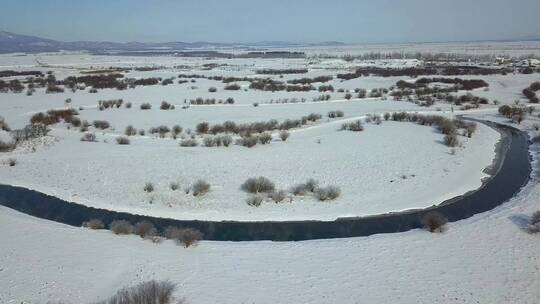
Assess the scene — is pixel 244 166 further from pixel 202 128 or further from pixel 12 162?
pixel 12 162

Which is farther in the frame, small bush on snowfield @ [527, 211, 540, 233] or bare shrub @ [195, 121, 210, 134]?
bare shrub @ [195, 121, 210, 134]

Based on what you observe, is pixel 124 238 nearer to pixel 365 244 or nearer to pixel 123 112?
pixel 365 244

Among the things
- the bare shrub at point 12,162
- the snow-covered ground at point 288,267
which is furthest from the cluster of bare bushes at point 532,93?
the bare shrub at point 12,162

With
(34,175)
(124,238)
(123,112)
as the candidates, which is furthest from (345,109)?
(124,238)

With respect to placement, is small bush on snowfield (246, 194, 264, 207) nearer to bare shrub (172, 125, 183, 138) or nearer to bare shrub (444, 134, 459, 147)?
bare shrub (172, 125, 183, 138)

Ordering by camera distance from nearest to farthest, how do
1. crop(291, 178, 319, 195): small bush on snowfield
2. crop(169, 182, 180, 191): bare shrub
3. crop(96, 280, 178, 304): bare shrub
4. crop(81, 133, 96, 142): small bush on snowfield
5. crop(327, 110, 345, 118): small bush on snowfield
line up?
1. crop(96, 280, 178, 304): bare shrub
2. crop(291, 178, 319, 195): small bush on snowfield
3. crop(169, 182, 180, 191): bare shrub
4. crop(81, 133, 96, 142): small bush on snowfield
5. crop(327, 110, 345, 118): small bush on snowfield

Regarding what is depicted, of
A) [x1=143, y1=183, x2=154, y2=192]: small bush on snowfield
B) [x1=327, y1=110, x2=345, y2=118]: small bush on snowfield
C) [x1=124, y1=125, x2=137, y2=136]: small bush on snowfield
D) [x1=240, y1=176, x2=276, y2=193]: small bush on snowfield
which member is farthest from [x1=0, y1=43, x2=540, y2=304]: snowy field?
[x1=327, y1=110, x2=345, y2=118]: small bush on snowfield

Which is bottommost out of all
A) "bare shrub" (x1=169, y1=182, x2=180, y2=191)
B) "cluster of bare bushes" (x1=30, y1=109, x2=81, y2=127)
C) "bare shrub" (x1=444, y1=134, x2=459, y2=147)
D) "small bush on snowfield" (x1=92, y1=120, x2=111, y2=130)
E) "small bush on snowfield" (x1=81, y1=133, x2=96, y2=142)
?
"bare shrub" (x1=169, y1=182, x2=180, y2=191)

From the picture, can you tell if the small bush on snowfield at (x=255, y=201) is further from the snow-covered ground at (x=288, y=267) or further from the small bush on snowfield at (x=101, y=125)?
the small bush on snowfield at (x=101, y=125)

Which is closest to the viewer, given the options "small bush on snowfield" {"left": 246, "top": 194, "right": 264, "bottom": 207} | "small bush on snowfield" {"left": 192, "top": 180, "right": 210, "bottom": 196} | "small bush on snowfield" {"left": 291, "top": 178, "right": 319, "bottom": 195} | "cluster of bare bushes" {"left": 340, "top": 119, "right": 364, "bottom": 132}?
"small bush on snowfield" {"left": 246, "top": 194, "right": 264, "bottom": 207}
